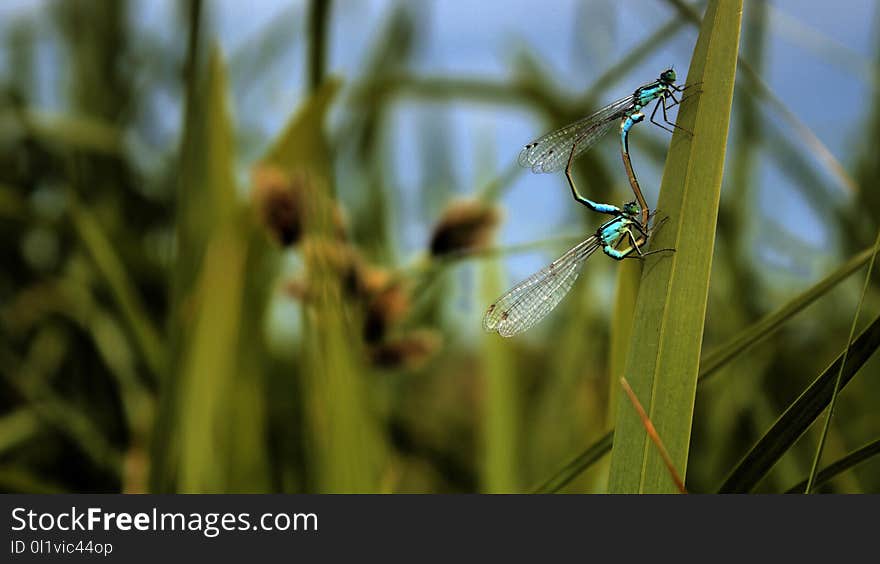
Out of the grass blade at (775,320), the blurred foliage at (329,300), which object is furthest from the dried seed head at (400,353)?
the grass blade at (775,320)

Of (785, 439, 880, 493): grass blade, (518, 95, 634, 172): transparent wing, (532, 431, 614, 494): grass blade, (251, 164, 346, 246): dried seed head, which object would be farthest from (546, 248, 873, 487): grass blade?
(251, 164, 346, 246): dried seed head

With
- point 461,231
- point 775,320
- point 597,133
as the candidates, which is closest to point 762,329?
point 775,320

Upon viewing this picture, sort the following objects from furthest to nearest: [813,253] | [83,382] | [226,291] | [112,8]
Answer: [112,8] < [813,253] < [83,382] < [226,291]

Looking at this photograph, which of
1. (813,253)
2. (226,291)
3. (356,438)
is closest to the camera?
(356,438)

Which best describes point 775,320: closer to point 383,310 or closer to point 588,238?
point 588,238

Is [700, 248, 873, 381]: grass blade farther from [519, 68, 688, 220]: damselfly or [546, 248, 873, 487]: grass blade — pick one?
[519, 68, 688, 220]: damselfly

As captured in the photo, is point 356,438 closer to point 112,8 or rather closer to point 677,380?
point 677,380

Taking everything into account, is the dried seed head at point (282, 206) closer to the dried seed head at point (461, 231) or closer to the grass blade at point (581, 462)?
the dried seed head at point (461, 231)

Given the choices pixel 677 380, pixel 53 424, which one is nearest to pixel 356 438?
pixel 677 380
